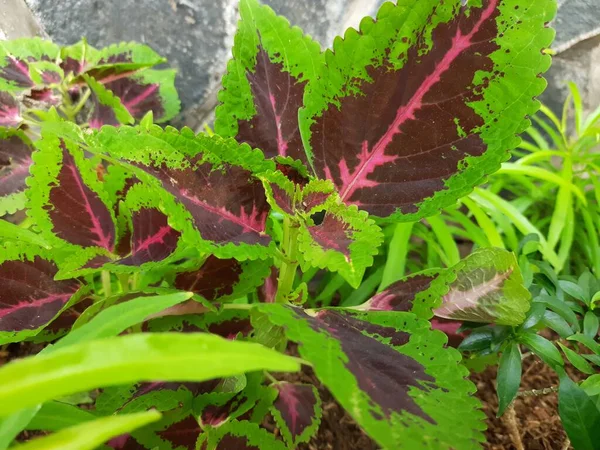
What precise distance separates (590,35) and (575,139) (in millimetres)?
267

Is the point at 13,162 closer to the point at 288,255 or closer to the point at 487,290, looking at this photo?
the point at 288,255

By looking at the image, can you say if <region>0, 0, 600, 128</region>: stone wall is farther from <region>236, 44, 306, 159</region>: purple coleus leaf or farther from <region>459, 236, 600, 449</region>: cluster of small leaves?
<region>459, 236, 600, 449</region>: cluster of small leaves

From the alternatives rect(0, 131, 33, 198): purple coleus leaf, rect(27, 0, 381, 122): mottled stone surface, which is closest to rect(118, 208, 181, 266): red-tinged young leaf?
rect(0, 131, 33, 198): purple coleus leaf

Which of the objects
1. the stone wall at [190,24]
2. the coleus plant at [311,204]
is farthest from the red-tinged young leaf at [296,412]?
the stone wall at [190,24]

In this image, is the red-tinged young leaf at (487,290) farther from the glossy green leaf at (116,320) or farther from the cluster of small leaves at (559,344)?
the glossy green leaf at (116,320)

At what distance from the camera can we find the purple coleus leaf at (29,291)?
527 millimetres

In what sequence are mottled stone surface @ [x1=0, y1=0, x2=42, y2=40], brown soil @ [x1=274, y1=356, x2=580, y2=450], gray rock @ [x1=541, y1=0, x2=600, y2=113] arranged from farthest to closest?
gray rock @ [x1=541, y1=0, x2=600, y2=113], mottled stone surface @ [x1=0, y1=0, x2=42, y2=40], brown soil @ [x1=274, y1=356, x2=580, y2=450]

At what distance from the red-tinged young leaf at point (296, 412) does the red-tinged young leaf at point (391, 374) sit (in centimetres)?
24

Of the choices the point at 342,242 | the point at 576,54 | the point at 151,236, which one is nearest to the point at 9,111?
the point at 151,236

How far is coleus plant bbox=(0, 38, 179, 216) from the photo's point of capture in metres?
0.82

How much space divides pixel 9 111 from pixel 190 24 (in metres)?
0.42

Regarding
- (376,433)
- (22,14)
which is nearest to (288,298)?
(376,433)

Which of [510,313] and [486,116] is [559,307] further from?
[486,116]

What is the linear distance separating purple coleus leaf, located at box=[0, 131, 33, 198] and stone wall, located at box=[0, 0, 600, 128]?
13.8 inches
